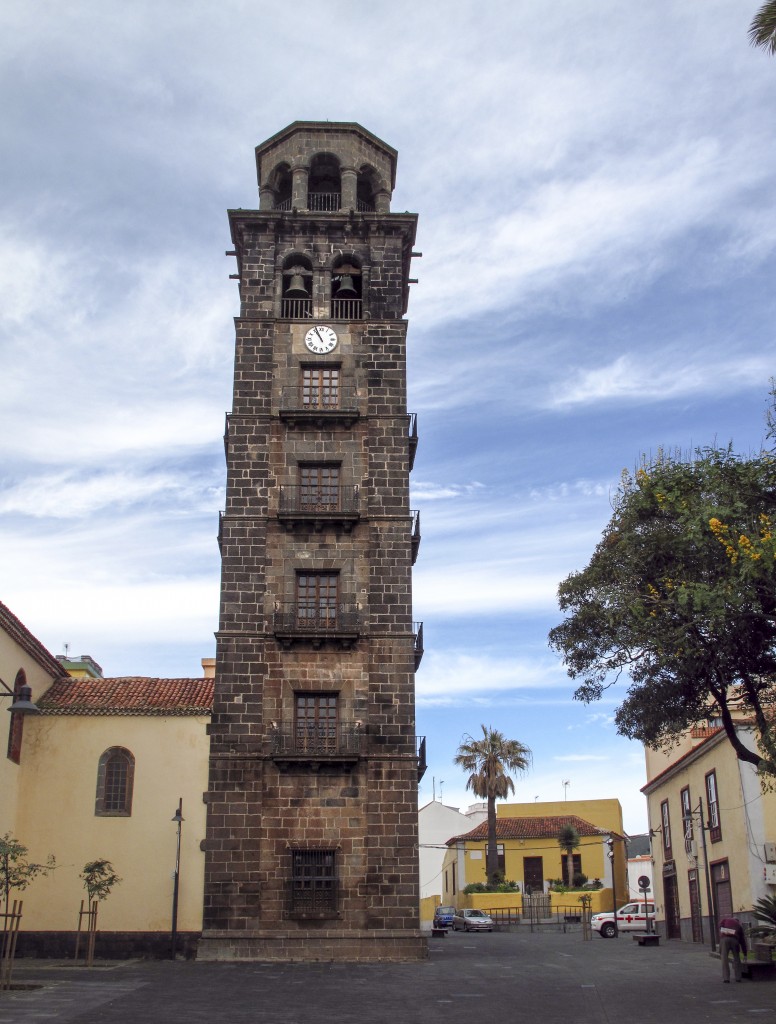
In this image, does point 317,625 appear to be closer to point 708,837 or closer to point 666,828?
point 708,837

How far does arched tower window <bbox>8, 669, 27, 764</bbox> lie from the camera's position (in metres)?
28.8

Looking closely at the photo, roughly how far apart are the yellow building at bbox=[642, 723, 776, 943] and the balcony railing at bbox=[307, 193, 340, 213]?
19559 millimetres

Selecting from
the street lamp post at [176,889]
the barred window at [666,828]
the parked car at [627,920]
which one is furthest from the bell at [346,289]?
the parked car at [627,920]

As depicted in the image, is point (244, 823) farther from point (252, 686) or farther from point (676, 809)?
point (676, 809)

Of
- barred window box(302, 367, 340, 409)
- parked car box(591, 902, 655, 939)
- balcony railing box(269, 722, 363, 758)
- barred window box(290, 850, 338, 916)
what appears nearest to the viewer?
barred window box(290, 850, 338, 916)

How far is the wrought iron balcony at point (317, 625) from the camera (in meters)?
28.9

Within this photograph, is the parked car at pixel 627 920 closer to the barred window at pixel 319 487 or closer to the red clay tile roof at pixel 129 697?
the red clay tile roof at pixel 129 697

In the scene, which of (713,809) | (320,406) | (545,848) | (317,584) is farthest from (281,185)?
(545,848)

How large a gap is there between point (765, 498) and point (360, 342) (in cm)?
1635

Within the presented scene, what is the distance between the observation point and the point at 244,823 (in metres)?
27.5

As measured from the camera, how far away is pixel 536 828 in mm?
64438

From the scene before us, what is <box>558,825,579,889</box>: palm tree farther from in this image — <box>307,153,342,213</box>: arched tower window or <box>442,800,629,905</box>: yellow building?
<box>307,153,342,213</box>: arched tower window

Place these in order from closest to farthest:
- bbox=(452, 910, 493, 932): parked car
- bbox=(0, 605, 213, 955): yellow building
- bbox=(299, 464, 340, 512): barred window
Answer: bbox=(0, 605, 213, 955): yellow building
bbox=(299, 464, 340, 512): barred window
bbox=(452, 910, 493, 932): parked car

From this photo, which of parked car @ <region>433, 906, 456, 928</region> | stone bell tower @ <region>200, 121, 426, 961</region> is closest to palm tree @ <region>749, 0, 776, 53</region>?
stone bell tower @ <region>200, 121, 426, 961</region>
